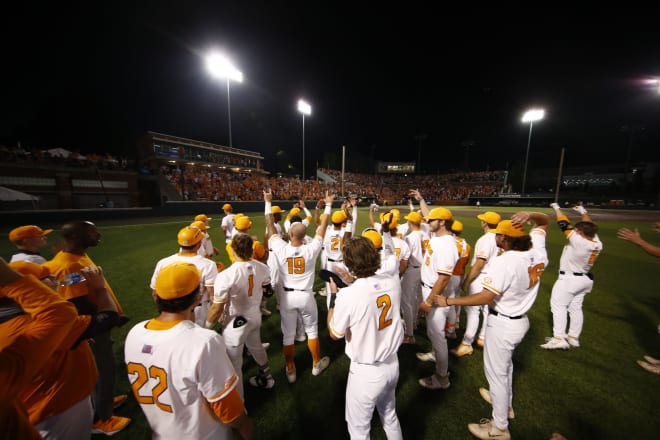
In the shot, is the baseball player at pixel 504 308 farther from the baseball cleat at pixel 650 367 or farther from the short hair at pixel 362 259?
the baseball cleat at pixel 650 367

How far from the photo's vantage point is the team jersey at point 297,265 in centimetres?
357

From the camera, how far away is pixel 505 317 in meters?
2.81

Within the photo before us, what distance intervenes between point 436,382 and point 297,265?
2739 millimetres

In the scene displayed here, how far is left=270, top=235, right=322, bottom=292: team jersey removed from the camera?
141 inches

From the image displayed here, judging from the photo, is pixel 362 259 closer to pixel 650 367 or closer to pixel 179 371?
pixel 179 371

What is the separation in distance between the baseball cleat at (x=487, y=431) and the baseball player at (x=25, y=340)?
12.8ft

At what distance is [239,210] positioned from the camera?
24859 mm

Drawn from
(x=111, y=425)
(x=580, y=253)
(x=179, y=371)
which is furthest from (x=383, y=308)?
(x=580, y=253)

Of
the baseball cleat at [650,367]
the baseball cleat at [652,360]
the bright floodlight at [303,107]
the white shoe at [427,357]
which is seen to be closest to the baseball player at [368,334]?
Answer: the white shoe at [427,357]

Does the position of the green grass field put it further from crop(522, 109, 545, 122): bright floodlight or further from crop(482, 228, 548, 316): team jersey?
crop(522, 109, 545, 122): bright floodlight

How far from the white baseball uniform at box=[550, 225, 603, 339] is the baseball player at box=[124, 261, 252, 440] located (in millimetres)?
5834

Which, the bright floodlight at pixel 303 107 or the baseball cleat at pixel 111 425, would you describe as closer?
the baseball cleat at pixel 111 425

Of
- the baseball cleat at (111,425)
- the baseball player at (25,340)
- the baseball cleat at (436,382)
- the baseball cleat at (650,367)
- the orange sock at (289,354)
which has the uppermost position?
the baseball player at (25,340)

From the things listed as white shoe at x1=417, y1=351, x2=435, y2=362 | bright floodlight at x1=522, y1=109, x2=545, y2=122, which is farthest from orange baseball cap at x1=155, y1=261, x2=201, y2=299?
bright floodlight at x1=522, y1=109, x2=545, y2=122
